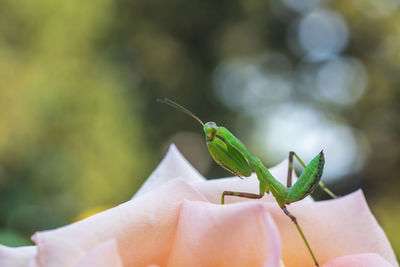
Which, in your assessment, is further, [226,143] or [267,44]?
[267,44]

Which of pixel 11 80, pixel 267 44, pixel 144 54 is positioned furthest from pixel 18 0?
pixel 267 44

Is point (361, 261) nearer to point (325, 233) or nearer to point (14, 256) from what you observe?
point (325, 233)

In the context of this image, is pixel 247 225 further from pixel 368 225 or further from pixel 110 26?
pixel 110 26

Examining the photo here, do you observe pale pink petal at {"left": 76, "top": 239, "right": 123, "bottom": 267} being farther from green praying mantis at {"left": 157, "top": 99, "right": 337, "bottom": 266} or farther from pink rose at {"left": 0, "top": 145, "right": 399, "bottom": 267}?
green praying mantis at {"left": 157, "top": 99, "right": 337, "bottom": 266}

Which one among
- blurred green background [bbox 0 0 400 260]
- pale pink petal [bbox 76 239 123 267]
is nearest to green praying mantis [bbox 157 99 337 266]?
pale pink petal [bbox 76 239 123 267]

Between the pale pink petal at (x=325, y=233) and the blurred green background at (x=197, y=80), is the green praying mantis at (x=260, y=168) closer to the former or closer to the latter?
the pale pink petal at (x=325, y=233)

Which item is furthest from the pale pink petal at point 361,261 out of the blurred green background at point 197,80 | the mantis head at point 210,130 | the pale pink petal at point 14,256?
the blurred green background at point 197,80
